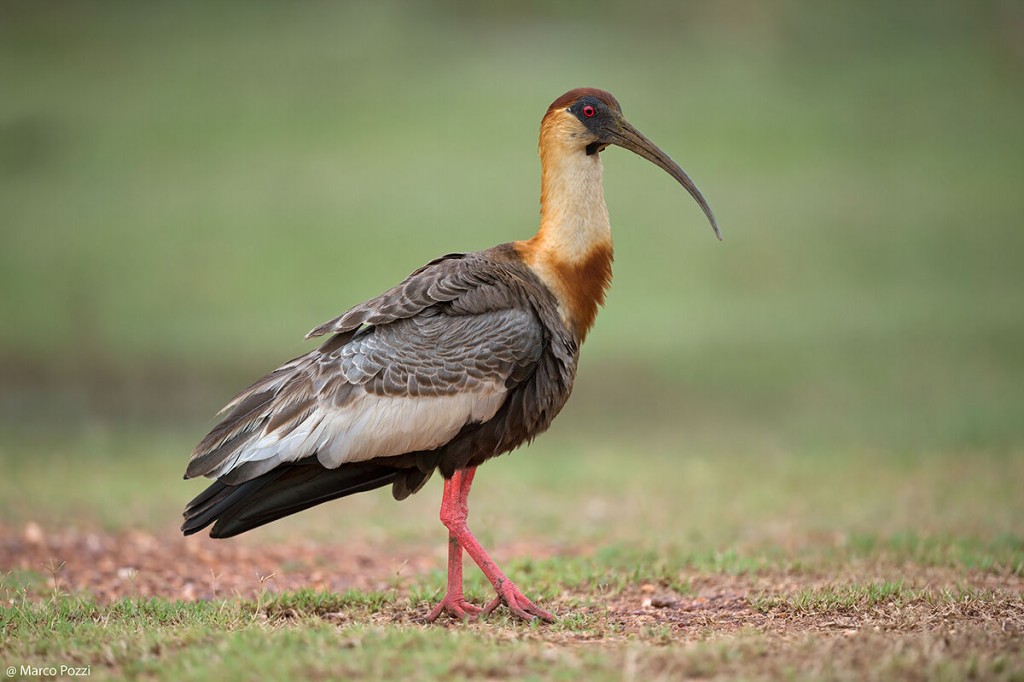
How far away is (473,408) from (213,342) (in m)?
11.0

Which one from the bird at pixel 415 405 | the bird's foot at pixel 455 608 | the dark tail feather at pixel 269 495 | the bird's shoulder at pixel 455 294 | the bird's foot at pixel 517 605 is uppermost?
the bird's shoulder at pixel 455 294

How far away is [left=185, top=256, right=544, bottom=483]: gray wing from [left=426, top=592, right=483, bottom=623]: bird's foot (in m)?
0.76

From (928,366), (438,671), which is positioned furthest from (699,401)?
(438,671)

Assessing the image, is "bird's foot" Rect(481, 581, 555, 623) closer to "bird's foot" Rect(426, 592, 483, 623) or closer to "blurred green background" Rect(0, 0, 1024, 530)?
"bird's foot" Rect(426, 592, 483, 623)

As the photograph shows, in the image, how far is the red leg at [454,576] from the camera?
5898mm

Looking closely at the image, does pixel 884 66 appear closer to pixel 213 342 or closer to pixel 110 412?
pixel 213 342

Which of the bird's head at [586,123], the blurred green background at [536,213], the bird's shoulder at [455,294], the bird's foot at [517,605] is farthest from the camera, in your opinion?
the blurred green background at [536,213]

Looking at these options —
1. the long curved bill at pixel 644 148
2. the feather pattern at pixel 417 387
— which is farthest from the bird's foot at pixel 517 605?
the long curved bill at pixel 644 148

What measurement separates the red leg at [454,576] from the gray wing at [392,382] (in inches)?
13.3

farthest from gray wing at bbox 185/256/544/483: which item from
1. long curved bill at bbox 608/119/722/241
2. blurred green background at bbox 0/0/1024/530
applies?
blurred green background at bbox 0/0/1024/530

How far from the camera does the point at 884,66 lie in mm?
28188

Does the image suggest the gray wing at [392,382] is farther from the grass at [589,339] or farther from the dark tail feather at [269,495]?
the grass at [589,339]

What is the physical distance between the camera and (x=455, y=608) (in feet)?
19.4

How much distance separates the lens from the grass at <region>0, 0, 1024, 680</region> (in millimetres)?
5742
